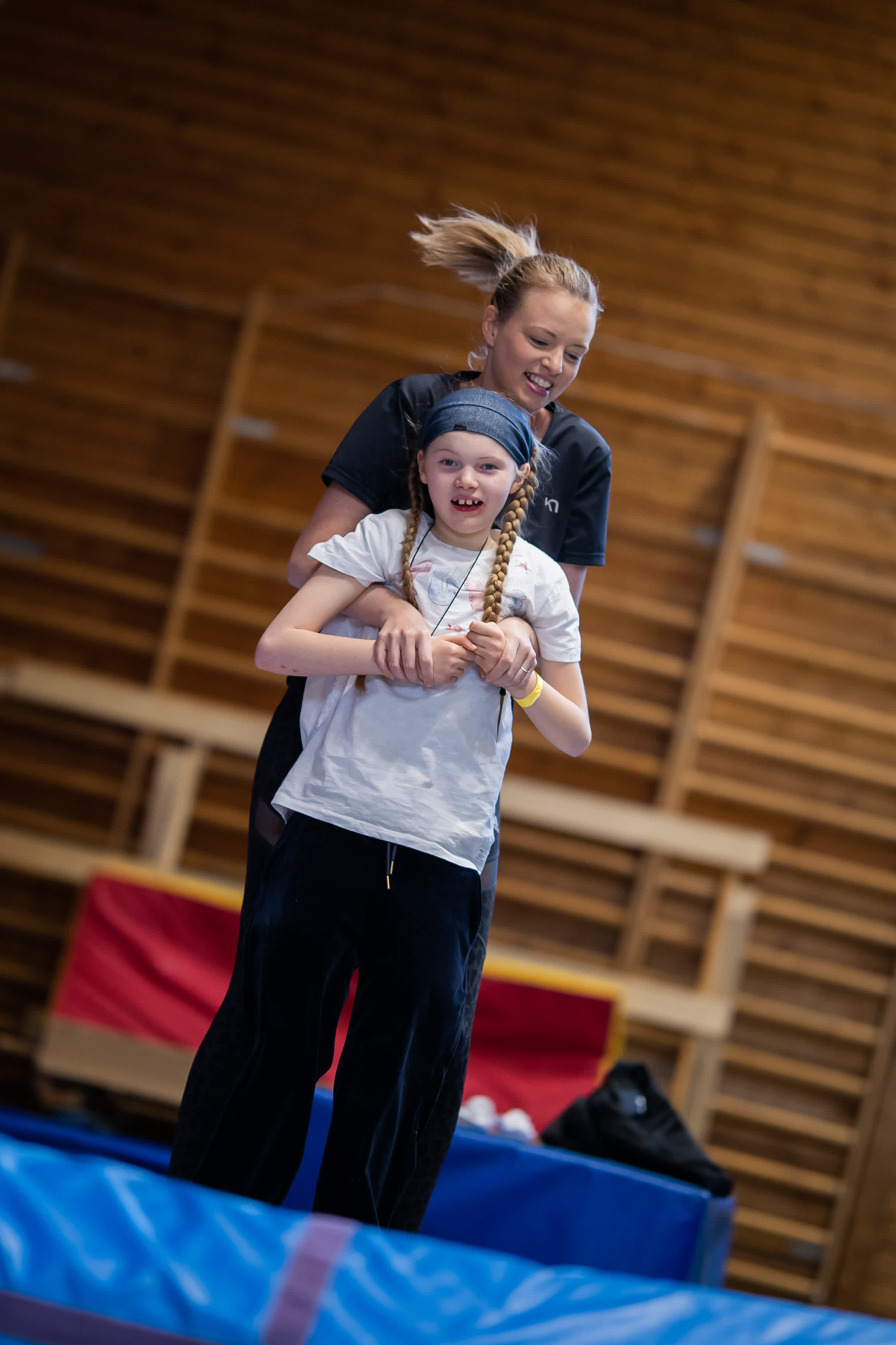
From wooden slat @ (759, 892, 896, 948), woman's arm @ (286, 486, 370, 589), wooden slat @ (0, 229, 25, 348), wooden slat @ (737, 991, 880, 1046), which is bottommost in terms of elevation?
wooden slat @ (737, 991, 880, 1046)

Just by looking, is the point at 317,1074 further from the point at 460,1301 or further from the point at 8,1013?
the point at 8,1013

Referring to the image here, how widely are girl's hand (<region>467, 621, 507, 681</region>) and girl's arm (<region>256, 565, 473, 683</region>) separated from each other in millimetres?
13

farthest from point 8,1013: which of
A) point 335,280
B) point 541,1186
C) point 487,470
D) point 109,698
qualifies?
point 487,470

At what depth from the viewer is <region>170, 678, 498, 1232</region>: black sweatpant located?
4.82 ft

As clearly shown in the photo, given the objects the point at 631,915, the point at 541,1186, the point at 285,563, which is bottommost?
the point at 541,1186

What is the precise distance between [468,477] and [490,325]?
0.36 m

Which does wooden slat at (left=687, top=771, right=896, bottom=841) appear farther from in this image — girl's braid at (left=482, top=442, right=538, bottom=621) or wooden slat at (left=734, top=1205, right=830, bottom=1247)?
girl's braid at (left=482, top=442, right=538, bottom=621)

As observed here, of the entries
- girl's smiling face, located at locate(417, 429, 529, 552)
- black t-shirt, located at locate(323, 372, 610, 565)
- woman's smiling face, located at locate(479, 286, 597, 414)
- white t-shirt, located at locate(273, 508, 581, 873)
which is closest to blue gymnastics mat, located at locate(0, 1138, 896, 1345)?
white t-shirt, located at locate(273, 508, 581, 873)

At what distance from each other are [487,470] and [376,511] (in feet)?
0.84

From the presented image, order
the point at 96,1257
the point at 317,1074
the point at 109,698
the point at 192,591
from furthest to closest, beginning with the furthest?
1. the point at 192,591
2. the point at 109,698
3. the point at 317,1074
4. the point at 96,1257

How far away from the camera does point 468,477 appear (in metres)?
1.38

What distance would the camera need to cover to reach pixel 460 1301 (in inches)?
36.8

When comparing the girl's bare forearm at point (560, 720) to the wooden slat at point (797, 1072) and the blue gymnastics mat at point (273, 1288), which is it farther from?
the wooden slat at point (797, 1072)

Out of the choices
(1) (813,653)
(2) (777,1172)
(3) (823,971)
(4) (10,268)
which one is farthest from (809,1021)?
(4) (10,268)
